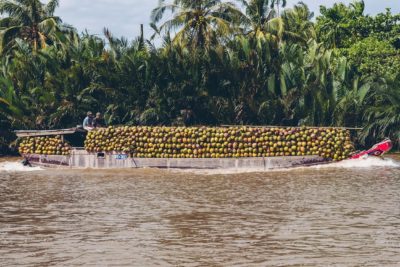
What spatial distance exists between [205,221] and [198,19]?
23.5 m

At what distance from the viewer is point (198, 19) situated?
33.8 meters

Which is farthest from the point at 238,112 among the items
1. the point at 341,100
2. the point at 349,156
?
the point at 349,156

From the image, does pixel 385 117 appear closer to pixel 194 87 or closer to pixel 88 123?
pixel 194 87

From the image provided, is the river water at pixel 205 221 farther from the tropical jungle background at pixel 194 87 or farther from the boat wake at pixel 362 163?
the tropical jungle background at pixel 194 87

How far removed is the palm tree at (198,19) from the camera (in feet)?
110

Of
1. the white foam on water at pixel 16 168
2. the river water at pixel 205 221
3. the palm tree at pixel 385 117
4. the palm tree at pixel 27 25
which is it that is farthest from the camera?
the palm tree at pixel 27 25

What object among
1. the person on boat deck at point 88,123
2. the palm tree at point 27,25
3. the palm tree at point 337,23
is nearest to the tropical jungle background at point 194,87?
the person on boat deck at point 88,123

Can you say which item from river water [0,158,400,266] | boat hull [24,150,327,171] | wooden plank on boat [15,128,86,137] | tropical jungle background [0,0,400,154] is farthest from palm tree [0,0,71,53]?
river water [0,158,400,266]

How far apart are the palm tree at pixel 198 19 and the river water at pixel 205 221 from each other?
50.2ft

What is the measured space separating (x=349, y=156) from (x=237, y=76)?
298 inches

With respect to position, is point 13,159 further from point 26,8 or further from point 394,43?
point 394,43

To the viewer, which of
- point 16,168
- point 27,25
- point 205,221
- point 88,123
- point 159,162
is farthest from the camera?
point 27,25

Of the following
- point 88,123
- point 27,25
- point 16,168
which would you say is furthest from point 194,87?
point 27,25

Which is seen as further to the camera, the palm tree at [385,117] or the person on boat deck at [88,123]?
the palm tree at [385,117]
